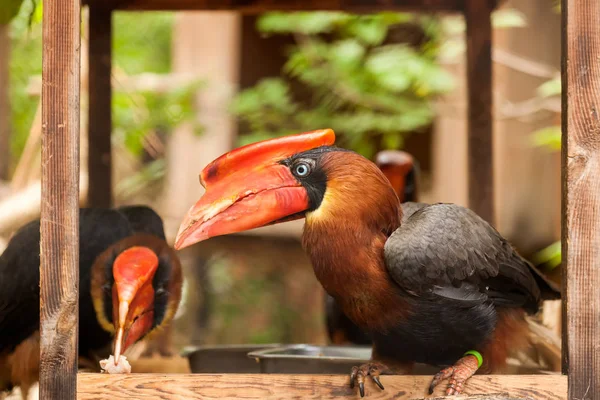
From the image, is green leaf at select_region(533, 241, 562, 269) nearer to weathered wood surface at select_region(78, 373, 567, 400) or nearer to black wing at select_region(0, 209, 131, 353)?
weathered wood surface at select_region(78, 373, 567, 400)

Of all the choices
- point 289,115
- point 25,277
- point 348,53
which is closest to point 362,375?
point 25,277

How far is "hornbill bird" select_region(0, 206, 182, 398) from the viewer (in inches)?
116

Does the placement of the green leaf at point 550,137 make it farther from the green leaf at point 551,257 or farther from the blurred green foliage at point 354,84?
the blurred green foliage at point 354,84

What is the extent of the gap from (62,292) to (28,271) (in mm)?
1081

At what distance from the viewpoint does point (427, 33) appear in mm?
5883

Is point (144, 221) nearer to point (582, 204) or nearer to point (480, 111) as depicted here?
point (480, 111)

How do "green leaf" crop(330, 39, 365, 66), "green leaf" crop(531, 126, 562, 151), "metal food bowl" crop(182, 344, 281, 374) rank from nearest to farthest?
"metal food bowl" crop(182, 344, 281, 374) < "green leaf" crop(531, 126, 562, 151) < "green leaf" crop(330, 39, 365, 66)

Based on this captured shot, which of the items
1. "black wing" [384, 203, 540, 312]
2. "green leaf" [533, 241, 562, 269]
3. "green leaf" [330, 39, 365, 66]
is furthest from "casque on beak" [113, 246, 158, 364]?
"green leaf" [330, 39, 365, 66]

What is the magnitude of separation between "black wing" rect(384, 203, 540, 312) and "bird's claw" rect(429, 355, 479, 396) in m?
0.17

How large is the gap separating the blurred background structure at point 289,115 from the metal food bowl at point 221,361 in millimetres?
2421

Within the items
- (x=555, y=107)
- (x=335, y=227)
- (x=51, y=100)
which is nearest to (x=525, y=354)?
(x=335, y=227)

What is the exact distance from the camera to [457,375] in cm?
221

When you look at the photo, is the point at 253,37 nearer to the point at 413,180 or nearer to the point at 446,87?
the point at 446,87

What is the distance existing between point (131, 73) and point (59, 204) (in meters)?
5.75
